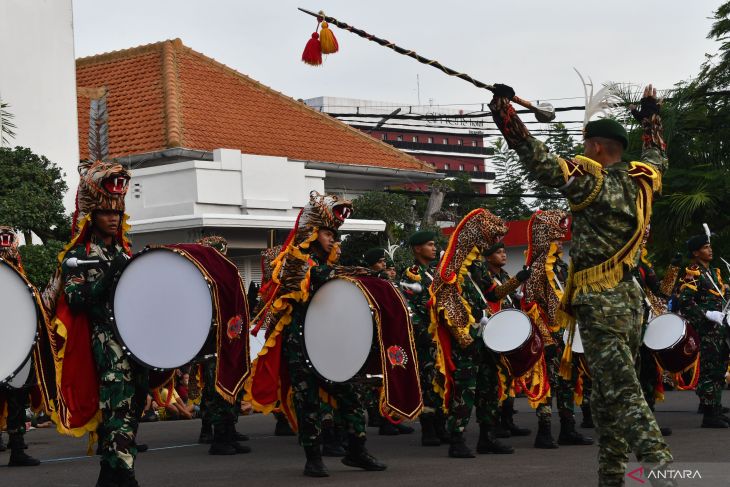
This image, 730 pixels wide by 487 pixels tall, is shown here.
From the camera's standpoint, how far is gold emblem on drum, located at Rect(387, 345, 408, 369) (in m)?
8.94

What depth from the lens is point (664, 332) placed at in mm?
11336

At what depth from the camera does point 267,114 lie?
30.3 meters

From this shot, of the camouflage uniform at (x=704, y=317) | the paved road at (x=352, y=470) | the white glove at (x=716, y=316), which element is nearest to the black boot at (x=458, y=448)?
the paved road at (x=352, y=470)

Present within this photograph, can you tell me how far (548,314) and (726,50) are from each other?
11712 mm

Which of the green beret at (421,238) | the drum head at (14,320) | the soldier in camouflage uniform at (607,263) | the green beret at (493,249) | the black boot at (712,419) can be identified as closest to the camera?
the soldier in camouflage uniform at (607,263)

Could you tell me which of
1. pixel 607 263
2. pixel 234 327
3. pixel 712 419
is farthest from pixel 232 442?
pixel 607 263

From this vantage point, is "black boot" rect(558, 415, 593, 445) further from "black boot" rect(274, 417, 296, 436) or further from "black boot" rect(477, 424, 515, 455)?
"black boot" rect(274, 417, 296, 436)

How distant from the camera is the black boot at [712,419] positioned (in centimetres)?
1221

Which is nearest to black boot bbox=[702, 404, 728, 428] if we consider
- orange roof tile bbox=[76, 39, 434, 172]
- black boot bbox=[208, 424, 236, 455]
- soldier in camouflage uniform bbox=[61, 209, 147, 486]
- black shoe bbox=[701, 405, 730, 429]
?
black shoe bbox=[701, 405, 730, 429]

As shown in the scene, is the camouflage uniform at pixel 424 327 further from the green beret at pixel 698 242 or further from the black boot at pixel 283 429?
the green beret at pixel 698 242

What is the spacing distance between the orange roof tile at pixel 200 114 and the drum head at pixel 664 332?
16.0 m

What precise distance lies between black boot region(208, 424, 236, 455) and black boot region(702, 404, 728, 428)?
4935mm

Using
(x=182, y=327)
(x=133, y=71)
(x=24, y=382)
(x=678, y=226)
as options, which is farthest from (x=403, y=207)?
(x=182, y=327)

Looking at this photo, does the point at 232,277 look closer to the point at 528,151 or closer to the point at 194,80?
the point at 528,151
